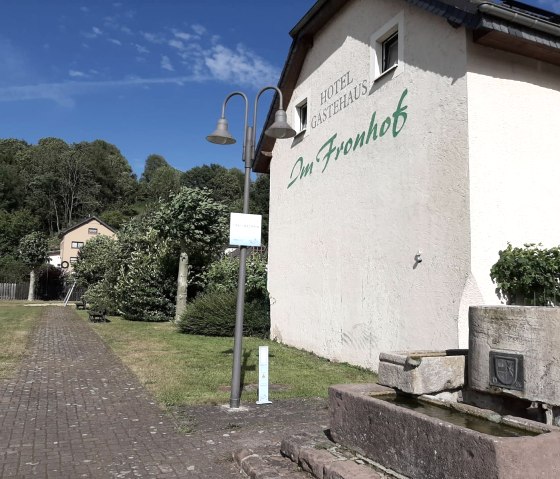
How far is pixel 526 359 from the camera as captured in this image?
398 centimetres

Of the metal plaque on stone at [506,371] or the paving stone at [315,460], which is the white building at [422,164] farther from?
the paving stone at [315,460]

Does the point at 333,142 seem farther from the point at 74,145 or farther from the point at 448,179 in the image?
the point at 74,145

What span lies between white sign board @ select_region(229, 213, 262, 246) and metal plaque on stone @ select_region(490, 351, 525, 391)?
12.3ft

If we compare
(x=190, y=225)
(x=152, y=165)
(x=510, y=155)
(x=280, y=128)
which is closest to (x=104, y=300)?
(x=190, y=225)

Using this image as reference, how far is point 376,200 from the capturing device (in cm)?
969

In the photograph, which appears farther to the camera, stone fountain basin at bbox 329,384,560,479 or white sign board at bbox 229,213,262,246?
white sign board at bbox 229,213,262,246

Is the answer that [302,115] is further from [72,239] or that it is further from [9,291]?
[72,239]

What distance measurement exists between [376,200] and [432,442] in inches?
262

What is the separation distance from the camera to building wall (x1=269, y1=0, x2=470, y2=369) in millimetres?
7824

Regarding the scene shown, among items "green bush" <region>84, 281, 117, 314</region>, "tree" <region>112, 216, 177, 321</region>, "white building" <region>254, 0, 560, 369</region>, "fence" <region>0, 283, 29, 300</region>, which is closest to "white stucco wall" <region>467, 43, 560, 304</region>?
"white building" <region>254, 0, 560, 369</region>

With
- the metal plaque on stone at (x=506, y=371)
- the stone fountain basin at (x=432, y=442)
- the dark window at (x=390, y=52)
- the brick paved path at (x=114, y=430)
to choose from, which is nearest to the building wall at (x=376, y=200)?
the dark window at (x=390, y=52)

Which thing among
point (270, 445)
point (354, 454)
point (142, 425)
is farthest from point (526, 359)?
point (142, 425)

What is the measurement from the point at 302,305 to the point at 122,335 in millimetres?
6248

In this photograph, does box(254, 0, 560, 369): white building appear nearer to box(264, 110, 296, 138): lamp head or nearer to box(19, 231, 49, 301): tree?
box(264, 110, 296, 138): lamp head
